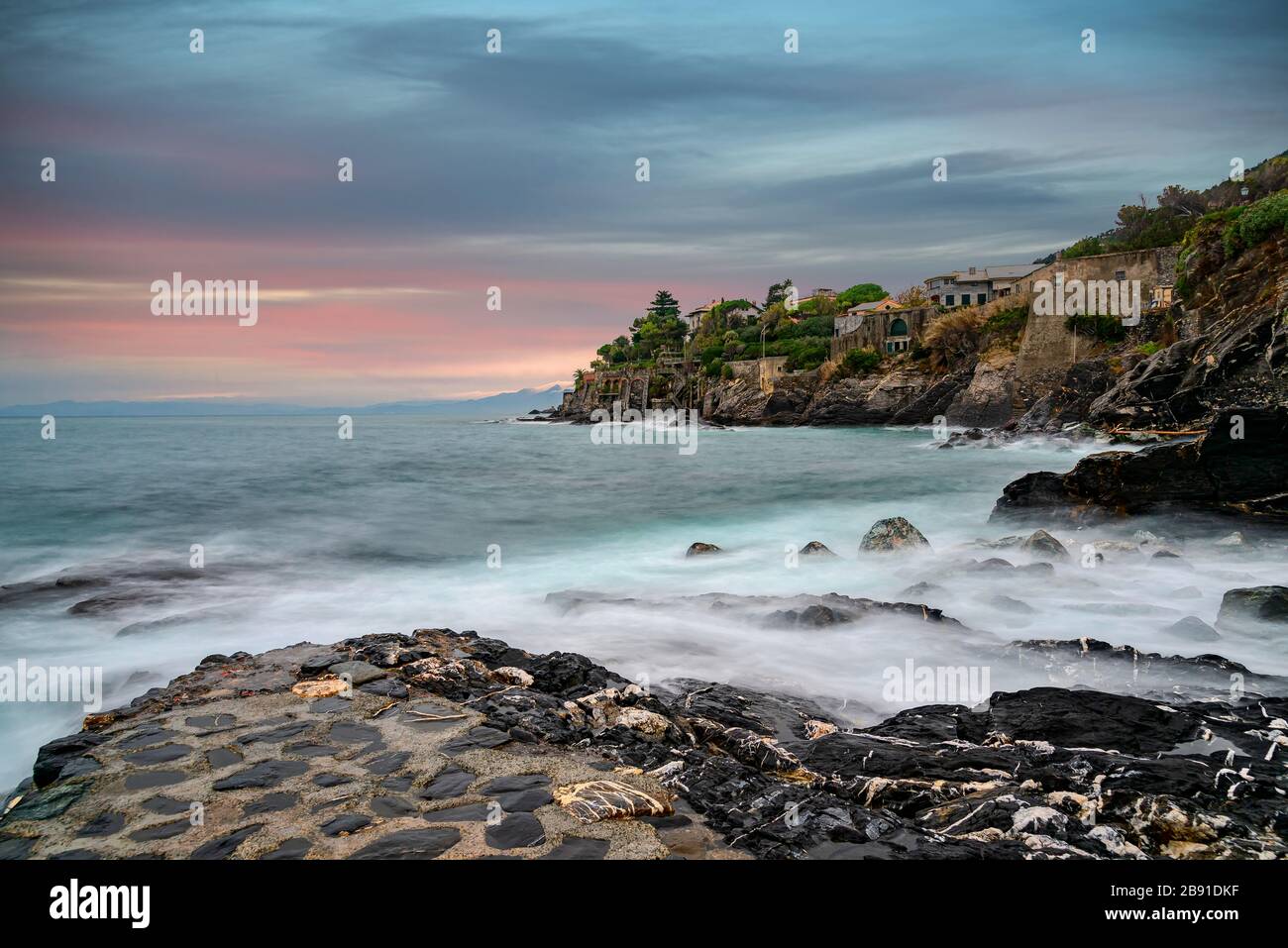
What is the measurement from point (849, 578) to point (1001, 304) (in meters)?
54.8

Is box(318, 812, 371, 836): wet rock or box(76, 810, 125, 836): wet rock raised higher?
box(318, 812, 371, 836): wet rock

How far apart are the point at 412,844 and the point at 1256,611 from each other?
1007 centimetres

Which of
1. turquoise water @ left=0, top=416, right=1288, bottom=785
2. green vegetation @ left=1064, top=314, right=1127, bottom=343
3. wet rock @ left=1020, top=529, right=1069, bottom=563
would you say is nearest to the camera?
turquoise water @ left=0, top=416, right=1288, bottom=785

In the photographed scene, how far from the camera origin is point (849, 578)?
499 inches

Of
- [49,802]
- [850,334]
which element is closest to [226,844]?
[49,802]

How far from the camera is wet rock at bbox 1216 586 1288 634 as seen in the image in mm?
8445

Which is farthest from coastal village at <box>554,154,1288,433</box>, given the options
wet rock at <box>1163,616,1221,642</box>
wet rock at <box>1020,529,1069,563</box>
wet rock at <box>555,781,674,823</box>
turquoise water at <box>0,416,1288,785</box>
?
wet rock at <box>555,781,674,823</box>

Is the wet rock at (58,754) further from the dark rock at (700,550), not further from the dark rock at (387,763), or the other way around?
the dark rock at (700,550)

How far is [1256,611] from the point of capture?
8.62 meters

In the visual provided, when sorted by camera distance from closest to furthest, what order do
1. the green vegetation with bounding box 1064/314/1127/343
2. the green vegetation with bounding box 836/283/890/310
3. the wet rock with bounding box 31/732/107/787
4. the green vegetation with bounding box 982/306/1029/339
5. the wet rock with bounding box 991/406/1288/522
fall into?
the wet rock with bounding box 31/732/107/787 < the wet rock with bounding box 991/406/1288/522 < the green vegetation with bounding box 1064/314/1127/343 < the green vegetation with bounding box 982/306/1029/339 < the green vegetation with bounding box 836/283/890/310

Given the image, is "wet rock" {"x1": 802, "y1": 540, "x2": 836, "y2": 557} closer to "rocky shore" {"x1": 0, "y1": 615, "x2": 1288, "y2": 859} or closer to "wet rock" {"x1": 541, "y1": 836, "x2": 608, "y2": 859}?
"rocky shore" {"x1": 0, "y1": 615, "x2": 1288, "y2": 859}

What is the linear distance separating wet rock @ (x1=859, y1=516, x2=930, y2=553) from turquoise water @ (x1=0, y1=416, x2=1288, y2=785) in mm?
501
